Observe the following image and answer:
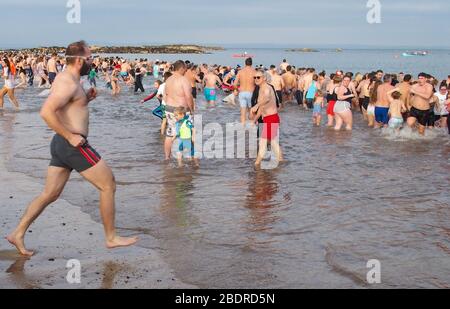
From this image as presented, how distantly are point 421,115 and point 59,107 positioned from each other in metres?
11.1

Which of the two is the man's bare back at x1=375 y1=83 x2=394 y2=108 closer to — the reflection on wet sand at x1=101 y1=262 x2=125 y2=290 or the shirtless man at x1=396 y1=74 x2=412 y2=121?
the shirtless man at x1=396 y1=74 x2=412 y2=121

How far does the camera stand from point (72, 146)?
16.4ft

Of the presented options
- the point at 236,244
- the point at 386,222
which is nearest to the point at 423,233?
the point at 386,222

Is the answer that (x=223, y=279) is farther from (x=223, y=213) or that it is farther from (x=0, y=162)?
(x=0, y=162)

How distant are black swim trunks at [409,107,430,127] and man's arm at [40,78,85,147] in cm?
1094

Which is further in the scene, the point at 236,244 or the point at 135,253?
the point at 236,244

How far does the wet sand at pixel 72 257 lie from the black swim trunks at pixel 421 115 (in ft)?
32.1

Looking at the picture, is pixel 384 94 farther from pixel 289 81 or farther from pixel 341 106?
pixel 289 81

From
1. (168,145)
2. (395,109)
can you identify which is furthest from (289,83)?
(168,145)

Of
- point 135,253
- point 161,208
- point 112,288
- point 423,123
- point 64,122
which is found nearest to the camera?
point 112,288

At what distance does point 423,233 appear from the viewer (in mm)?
6281

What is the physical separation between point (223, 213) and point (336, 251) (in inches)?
70.3

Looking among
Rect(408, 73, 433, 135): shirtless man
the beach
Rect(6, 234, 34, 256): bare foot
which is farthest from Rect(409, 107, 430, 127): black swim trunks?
Rect(6, 234, 34, 256): bare foot

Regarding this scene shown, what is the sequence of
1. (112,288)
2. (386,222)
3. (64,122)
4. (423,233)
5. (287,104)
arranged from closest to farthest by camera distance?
(112,288)
(64,122)
(423,233)
(386,222)
(287,104)
